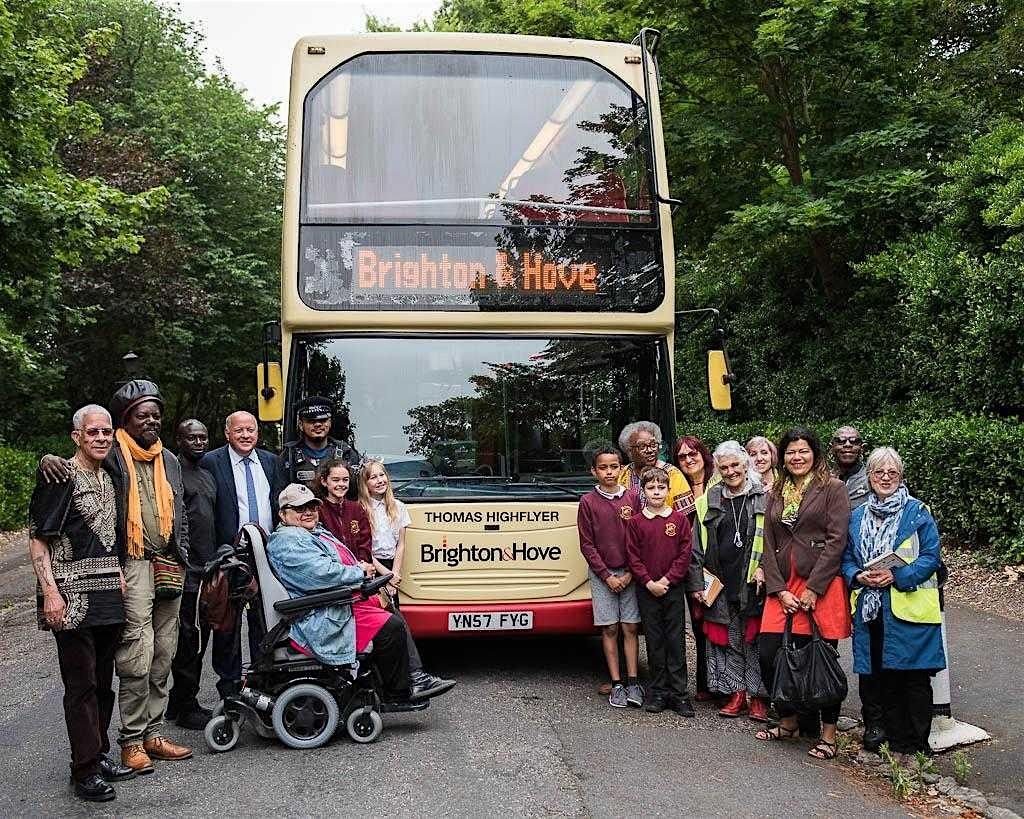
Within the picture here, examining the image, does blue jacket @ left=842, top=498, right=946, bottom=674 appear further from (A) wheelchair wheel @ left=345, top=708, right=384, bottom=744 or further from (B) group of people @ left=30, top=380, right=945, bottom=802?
(A) wheelchair wheel @ left=345, top=708, right=384, bottom=744

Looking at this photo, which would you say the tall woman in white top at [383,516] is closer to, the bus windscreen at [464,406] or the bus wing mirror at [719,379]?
the bus windscreen at [464,406]

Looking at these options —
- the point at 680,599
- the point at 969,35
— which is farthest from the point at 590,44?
the point at 969,35

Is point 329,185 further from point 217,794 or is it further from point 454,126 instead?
point 217,794

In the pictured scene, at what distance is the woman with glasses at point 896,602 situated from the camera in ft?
19.9

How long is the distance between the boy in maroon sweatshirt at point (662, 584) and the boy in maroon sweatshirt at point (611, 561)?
0.49 ft

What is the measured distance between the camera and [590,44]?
8.98 meters

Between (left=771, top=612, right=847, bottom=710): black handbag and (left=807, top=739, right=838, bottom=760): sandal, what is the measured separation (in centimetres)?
27

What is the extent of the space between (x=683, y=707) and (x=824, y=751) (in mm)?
1140

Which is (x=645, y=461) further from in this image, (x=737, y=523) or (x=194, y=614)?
(x=194, y=614)

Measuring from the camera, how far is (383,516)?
25.7ft

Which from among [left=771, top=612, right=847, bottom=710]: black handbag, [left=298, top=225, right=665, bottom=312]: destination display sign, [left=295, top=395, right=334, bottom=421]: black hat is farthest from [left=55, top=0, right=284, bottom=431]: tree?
[left=771, top=612, right=847, bottom=710]: black handbag

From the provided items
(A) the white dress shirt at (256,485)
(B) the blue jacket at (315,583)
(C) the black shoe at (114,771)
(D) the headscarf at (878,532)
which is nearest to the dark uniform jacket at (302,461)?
(A) the white dress shirt at (256,485)

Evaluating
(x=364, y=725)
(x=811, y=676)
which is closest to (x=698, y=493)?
(x=811, y=676)

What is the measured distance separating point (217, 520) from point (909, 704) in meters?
4.13
